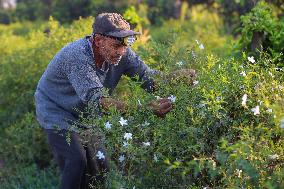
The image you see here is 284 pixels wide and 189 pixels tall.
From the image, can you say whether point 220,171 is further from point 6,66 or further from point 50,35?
point 6,66

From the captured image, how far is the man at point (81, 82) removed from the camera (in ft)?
13.3

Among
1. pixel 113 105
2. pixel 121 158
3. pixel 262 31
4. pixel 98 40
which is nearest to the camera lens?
pixel 121 158

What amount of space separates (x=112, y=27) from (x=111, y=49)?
0.15 metres

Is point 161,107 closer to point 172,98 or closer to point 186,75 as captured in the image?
point 172,98

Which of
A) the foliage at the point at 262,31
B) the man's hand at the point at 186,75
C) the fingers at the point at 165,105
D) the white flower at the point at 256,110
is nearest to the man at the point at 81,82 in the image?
the man's hand at the point at 186,75

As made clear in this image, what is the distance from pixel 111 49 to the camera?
4.13m

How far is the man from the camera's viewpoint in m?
4.05

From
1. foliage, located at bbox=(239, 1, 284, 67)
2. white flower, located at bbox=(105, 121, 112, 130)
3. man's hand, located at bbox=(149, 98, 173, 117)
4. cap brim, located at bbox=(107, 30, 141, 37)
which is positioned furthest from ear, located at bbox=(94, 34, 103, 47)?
foliage, located at bbox=(239, 1, 284, 67)

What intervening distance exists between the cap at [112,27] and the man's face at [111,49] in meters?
0.05

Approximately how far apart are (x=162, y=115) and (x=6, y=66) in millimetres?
3956

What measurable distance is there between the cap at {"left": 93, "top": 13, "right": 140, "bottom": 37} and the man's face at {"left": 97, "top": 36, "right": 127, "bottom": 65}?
5cm

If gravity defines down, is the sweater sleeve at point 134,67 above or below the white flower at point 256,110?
below

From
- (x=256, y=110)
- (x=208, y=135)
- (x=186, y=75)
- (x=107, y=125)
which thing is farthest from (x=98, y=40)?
(x=256, y=110)

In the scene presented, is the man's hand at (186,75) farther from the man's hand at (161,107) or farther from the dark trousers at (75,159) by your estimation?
the dark trousers at (75,159)
